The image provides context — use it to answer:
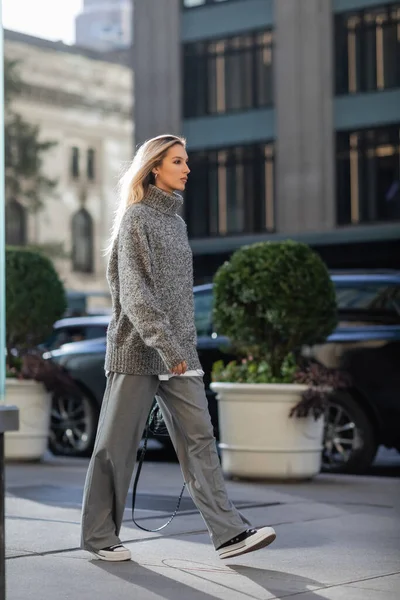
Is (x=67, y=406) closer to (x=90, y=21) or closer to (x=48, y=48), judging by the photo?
(x=48, y=48)

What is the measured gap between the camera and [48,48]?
2611 inches

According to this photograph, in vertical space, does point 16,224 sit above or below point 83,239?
above

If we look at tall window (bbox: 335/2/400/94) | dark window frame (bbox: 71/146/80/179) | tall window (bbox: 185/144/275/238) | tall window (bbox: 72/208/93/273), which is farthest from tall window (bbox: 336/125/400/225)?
dark window frame (bbox: 71/146/80/179)

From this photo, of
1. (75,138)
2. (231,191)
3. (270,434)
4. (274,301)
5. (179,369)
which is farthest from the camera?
(75,138)

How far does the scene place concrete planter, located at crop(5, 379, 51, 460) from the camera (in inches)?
478

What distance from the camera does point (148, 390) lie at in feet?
21.5

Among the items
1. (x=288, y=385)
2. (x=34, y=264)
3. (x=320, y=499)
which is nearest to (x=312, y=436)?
(x=288, y=385)

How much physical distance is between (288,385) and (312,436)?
0.46m

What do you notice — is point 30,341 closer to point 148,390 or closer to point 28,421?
point 28,421

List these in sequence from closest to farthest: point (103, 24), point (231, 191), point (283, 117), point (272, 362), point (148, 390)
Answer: point (148, 390) < point (272, 362) < point (283, 117) < point (231, 191) < point (103, 24)

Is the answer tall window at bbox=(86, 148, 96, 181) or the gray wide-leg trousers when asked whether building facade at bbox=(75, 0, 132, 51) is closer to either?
tall window at bbox=(86, 148, 96, 181)

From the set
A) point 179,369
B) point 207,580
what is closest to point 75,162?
point 179,369

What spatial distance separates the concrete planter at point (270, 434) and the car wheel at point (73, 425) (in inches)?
111

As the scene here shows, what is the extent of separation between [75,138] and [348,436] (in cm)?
5855
